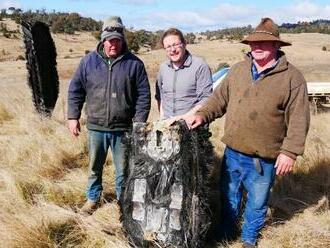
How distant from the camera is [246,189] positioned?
4.53 meters

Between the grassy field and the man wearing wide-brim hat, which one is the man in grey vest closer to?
the man wearing wide-brim hat

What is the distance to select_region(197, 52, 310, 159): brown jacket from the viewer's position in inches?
156

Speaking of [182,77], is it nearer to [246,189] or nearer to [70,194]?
[246,189]

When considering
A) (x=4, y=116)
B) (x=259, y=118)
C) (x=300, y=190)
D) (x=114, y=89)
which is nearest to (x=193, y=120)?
(x=259, y=118)

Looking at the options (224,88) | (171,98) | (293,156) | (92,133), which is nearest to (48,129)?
(92,133)

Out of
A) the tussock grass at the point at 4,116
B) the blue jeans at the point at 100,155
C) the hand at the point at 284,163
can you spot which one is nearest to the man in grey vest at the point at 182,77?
the blue jeans at the point at 100,155

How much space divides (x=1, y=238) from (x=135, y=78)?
1.87 metres

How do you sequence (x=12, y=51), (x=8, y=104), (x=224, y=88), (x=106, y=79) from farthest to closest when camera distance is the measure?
(x=12, y=51), (x=8, y=104), (x=106, y=79), (x=224, y=88)

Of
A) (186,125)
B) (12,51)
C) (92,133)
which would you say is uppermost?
(186,125)

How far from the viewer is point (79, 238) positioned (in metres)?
4.47

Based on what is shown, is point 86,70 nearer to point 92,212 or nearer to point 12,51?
point 92,212

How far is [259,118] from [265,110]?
84mm

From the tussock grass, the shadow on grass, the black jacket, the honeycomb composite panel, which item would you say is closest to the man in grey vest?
the black jacket

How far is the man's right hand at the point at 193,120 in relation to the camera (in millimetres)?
4195
